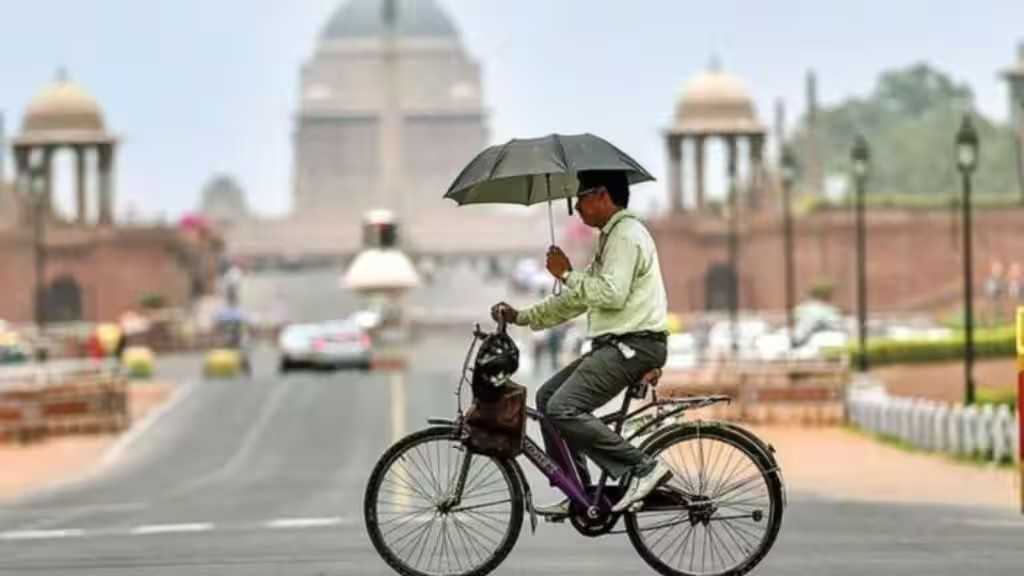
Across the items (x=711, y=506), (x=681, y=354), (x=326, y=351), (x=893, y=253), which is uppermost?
(x=893, y=253)

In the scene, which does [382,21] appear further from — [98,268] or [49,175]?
[98,268]

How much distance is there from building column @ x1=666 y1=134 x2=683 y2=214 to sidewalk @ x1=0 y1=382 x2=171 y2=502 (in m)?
54.4

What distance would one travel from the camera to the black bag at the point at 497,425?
1211cm

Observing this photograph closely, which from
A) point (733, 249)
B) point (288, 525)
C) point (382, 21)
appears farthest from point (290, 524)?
point (382, 21)

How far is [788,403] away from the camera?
38.9 metres

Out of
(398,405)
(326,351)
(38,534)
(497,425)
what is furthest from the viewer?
(326,351)

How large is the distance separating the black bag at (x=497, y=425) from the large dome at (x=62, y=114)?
93305 millimetres

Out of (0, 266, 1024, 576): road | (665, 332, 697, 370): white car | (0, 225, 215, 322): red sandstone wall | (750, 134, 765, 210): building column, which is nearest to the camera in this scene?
(0, 266, 1024, 576): road

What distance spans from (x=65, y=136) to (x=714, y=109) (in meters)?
22.5

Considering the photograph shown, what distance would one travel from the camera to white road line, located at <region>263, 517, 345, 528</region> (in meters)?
18.7

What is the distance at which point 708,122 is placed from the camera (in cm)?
9988

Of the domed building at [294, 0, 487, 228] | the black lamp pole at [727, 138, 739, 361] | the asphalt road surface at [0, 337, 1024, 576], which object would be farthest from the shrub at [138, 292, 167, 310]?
the domed building at [294, 0, 487, 228]

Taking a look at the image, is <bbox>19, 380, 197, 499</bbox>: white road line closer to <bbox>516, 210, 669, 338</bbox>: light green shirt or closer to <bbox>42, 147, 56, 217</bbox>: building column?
<bbox>516, 210, 669, 338</bbox>: light green shirt

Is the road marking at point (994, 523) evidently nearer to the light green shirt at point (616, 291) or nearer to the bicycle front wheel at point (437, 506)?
the light green shirt at point (616, 291)
